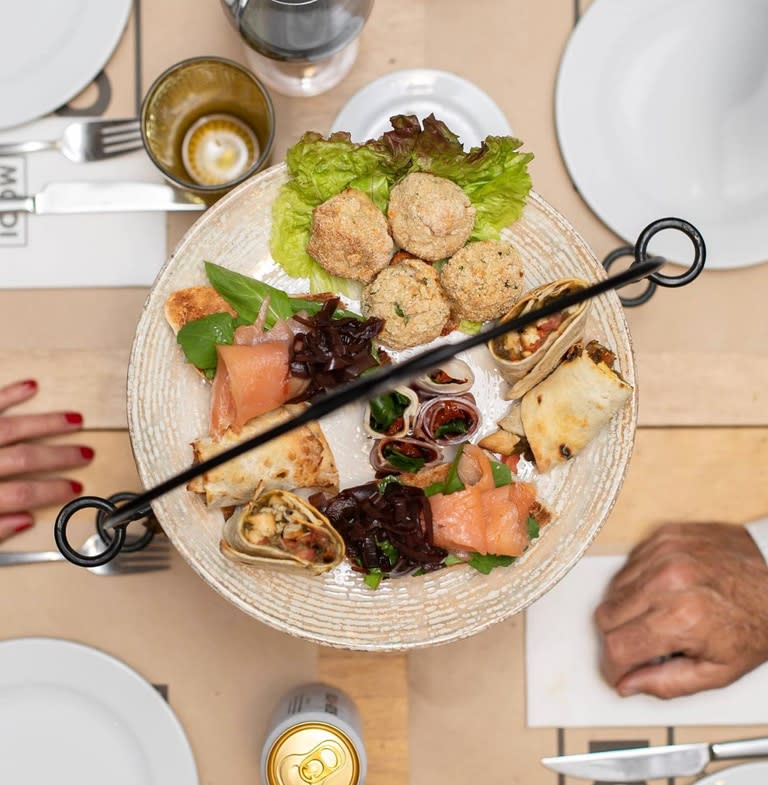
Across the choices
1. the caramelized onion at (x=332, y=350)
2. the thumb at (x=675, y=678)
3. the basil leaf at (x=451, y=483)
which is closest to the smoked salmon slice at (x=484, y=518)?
the basil leaf at (x=451, y=483)

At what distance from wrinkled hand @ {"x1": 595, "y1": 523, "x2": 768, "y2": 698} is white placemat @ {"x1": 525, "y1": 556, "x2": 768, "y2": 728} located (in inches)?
1.1

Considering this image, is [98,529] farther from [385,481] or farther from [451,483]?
[451,483]

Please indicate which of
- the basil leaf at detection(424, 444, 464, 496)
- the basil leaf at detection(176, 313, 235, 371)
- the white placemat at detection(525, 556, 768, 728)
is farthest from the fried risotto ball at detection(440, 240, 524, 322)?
the white placemat at detection(525, 556, 768, 728)

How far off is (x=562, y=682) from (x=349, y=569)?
1.99 ft

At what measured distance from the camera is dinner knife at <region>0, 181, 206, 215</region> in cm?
156

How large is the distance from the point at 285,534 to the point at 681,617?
924mm

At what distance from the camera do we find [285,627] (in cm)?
133

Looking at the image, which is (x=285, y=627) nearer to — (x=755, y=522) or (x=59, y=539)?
(x=59, y=539)

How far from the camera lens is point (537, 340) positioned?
4.51 ft

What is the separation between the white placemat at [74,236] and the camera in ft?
5.22

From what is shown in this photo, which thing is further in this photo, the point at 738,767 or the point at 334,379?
the point at 738,767

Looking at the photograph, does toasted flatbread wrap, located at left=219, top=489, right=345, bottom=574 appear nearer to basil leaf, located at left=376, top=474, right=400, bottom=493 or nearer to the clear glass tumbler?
basil leaf, located at left=376, top=474, right=400, bottom=493

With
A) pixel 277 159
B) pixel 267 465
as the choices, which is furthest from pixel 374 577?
pixel 277 159

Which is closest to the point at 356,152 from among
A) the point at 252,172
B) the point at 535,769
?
the point at 252,172
